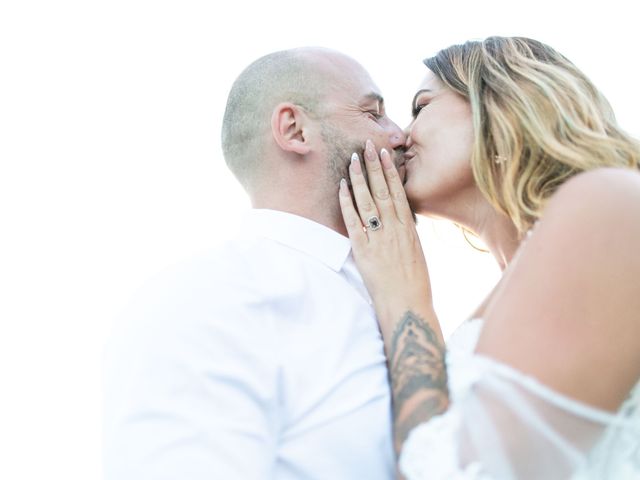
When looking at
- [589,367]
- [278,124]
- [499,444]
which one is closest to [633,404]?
[589,367]

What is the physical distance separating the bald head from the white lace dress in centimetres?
164

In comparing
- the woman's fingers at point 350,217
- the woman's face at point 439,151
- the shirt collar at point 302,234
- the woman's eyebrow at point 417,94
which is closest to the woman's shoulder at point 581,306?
the shirt collar at point 302,234

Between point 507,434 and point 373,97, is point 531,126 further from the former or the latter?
point 507,434

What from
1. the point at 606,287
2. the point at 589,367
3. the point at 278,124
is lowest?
the point at 589,367

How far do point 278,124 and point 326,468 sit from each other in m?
1.63

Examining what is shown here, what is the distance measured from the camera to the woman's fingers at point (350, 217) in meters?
3.06

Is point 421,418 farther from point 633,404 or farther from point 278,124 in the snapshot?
point 278,124

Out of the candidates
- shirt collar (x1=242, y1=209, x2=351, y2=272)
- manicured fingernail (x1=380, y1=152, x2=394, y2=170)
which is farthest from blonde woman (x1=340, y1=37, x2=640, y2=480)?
manicured fingernail (x1=380, y1=152, x2=394, y2=170)

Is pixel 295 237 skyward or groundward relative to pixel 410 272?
skyward

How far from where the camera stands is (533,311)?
1.99m

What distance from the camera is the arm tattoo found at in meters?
2.25

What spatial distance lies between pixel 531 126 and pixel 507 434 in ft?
4.67

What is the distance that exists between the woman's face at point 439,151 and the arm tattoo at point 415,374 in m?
0.82

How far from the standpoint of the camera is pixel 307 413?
2.33 meters
